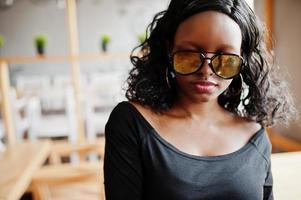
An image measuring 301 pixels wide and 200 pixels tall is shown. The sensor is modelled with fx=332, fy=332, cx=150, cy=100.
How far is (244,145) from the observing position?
0.76 m

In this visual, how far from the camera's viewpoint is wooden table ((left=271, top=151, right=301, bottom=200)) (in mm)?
1155

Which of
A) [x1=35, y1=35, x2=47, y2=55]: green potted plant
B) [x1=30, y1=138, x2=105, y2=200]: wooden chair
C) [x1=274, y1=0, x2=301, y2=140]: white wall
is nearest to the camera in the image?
[x1=30, y1=138, x2=105, y2=200]: wooden chair

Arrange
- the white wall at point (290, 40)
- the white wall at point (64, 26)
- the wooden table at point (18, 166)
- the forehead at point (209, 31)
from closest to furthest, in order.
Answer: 1. the forehead at point (209, 31)
2. the wooden table at point (18, 166)
3. the white wall at point (290, 40)
4. the white wall at point (64, 26)

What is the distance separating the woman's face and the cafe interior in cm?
25

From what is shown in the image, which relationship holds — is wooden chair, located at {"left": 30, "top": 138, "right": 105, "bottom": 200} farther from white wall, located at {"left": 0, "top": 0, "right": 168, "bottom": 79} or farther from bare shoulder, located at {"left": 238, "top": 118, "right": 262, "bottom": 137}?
white wall, located at {"left": 0, "top": 0, "right": 168, "bottom": 79}

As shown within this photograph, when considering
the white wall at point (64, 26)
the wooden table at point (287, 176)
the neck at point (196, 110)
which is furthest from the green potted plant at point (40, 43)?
the neck at point (196, 110)

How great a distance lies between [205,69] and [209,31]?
8cm

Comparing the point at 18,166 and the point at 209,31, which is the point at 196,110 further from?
the point at 18,166

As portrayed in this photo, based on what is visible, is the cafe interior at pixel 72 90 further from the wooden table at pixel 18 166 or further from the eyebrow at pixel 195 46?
the eyebrow at pixel 195 46

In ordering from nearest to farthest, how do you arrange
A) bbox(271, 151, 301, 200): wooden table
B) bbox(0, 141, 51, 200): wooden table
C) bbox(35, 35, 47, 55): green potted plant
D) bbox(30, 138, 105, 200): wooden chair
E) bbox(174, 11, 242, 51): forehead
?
bbox(174, 11, 242, 51): forehead
bbox(271, 151, 301, 200): wooden table
bbox(0, 141, 51, 200): wooden table
bbox(30, 138, 105, 200): wooden chair
bbox(35, 35, 47, 55): green potted plant

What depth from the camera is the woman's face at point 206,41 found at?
642 millimetres

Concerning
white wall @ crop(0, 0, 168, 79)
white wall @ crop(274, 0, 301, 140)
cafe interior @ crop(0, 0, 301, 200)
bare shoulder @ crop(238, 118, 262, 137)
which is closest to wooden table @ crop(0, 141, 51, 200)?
cafe interior @ crop(0, 0, 301, 200)

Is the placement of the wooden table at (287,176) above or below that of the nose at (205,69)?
below

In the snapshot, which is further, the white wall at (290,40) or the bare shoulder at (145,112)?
the white wall at (290,40)
